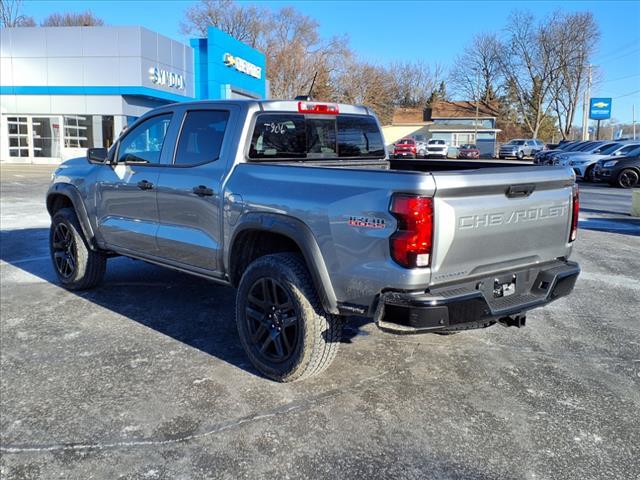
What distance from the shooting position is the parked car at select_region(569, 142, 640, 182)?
23594 millimetres

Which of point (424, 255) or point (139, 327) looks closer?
point (424, 255)

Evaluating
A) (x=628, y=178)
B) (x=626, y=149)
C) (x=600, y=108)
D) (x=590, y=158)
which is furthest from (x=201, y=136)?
(x=600, y=108)

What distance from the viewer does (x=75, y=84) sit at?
30516 millimetres

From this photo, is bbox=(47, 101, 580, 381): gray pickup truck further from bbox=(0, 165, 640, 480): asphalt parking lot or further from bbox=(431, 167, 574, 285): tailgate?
bbox=(0, 165, 640, 480): asphalt parking lot

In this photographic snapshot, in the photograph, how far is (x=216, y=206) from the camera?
4281 mm

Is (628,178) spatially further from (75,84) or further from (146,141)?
(75,84)

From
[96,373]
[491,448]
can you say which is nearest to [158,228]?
[96,373]

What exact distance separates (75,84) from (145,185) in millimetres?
29045

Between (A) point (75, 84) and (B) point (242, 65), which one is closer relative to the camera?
(A) point (75, 84)

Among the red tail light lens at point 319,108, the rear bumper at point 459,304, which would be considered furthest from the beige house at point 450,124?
the rear bumper at point 459,304

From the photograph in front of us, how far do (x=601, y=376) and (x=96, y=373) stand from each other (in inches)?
142

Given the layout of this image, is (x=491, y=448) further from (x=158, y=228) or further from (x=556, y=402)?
(x=158, y=228)

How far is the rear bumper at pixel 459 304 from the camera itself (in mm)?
3158

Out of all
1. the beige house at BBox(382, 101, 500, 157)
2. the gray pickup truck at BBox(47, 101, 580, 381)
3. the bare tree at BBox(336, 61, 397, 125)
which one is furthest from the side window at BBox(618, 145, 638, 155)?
the beige house at BBox(382, 101, 500, 157)
